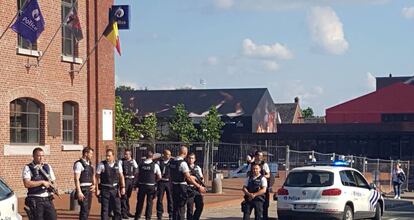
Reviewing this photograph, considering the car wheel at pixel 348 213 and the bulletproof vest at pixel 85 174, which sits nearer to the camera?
the bulletproof vest at pixel 85 174

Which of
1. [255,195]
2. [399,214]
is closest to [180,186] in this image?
[255,195]

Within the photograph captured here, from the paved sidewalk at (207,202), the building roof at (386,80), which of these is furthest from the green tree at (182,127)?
the building roof at (386,80)

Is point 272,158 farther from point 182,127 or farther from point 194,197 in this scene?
point 182,127

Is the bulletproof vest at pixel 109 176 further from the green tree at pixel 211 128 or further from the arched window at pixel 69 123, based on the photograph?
the green tree at pixel 211 128

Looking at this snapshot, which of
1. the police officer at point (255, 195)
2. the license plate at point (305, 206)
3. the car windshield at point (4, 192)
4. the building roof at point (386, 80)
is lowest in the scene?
the license plate at point (305, 206)

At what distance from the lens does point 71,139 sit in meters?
27.7

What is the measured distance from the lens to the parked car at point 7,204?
1125 cm

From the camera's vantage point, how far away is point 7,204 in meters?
11.4

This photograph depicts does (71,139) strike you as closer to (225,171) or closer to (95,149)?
(95,149)

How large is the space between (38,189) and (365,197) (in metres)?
9.19

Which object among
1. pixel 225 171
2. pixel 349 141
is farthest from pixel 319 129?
pixel 225 171

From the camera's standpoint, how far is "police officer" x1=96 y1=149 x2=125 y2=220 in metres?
16.1

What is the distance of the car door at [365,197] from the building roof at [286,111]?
78426 millimetres

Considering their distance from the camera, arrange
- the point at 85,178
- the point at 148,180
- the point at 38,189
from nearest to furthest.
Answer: the point at 38,189 → the point at 85,178 → the point at 148,180
